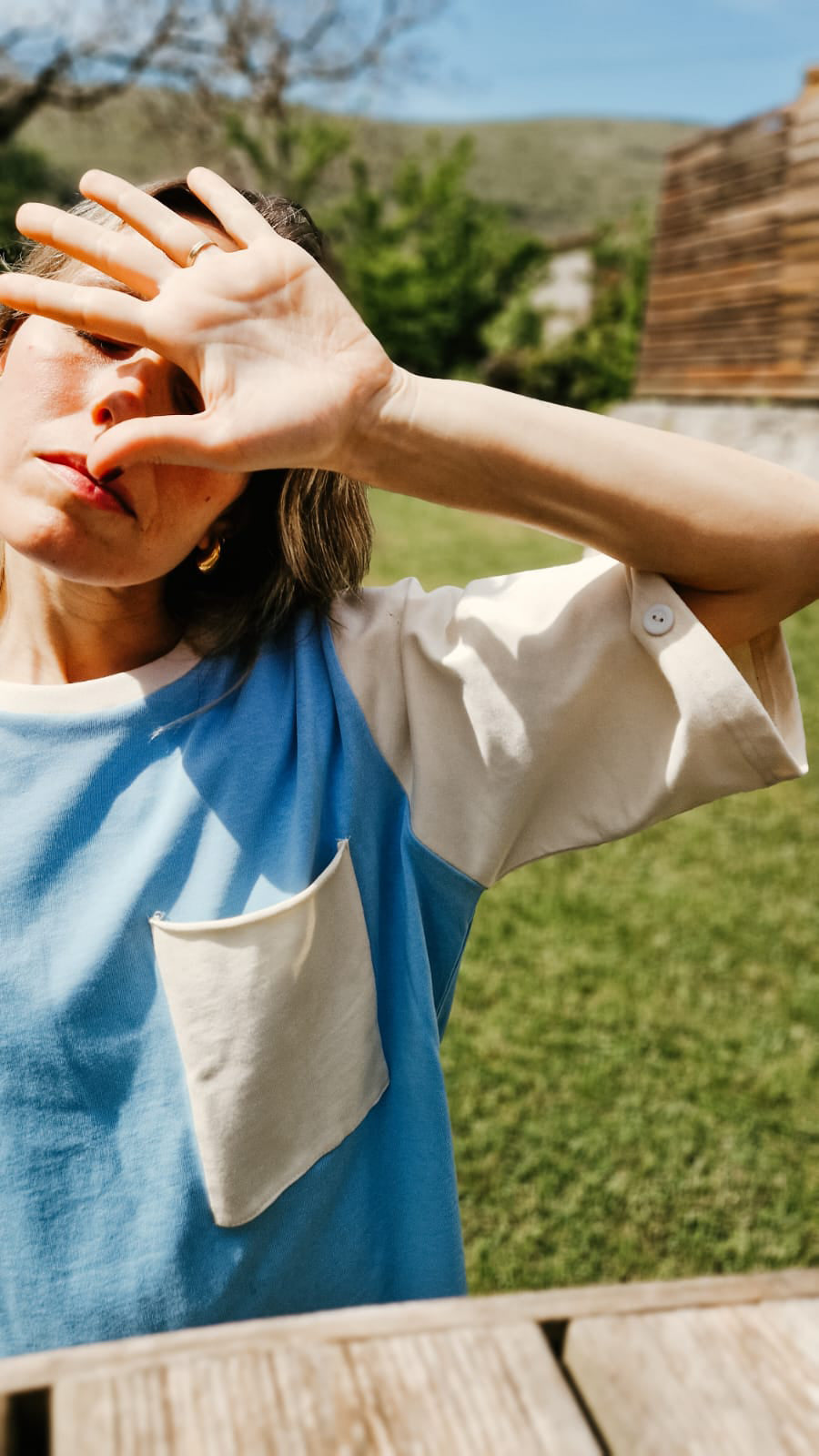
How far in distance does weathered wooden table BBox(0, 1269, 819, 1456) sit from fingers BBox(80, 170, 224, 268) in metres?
0.90

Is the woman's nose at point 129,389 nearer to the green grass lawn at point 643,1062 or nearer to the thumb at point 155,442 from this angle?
the thumb at point 155,442

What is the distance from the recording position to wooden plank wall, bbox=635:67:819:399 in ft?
30.8

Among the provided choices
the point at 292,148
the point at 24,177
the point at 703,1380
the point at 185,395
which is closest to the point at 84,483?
the point at 185,395

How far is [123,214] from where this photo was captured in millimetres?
1008

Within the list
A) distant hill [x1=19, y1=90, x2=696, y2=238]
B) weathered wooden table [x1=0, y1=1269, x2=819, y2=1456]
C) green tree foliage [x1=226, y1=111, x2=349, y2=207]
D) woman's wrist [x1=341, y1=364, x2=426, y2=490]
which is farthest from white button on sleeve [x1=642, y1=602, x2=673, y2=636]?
green tree foliage [x1=226, y1=111, x2=349, y2=207]

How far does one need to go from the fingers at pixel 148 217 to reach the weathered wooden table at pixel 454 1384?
2.95 feet

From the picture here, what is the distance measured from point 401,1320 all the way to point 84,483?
822mm

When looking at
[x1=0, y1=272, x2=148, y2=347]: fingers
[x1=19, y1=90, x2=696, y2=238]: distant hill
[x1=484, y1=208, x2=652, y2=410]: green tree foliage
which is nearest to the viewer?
[x1=0, y1=272, x2=148, y2=347]: fingers

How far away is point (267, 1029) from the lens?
1133 mm

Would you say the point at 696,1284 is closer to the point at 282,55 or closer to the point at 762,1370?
the point at 762,1370

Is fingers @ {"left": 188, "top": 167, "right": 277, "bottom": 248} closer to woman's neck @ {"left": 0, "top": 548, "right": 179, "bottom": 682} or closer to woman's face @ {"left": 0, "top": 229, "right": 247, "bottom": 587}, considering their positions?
woman's face @ {"left": 0, "top": 229, "right": 247, "bottom": 587}

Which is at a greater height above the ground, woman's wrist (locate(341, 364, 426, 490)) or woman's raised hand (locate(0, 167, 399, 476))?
woman's raised hand (locate(0, 167, 399, 476))

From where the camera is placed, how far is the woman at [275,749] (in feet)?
3.33

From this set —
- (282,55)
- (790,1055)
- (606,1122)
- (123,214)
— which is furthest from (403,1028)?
(282,55)
